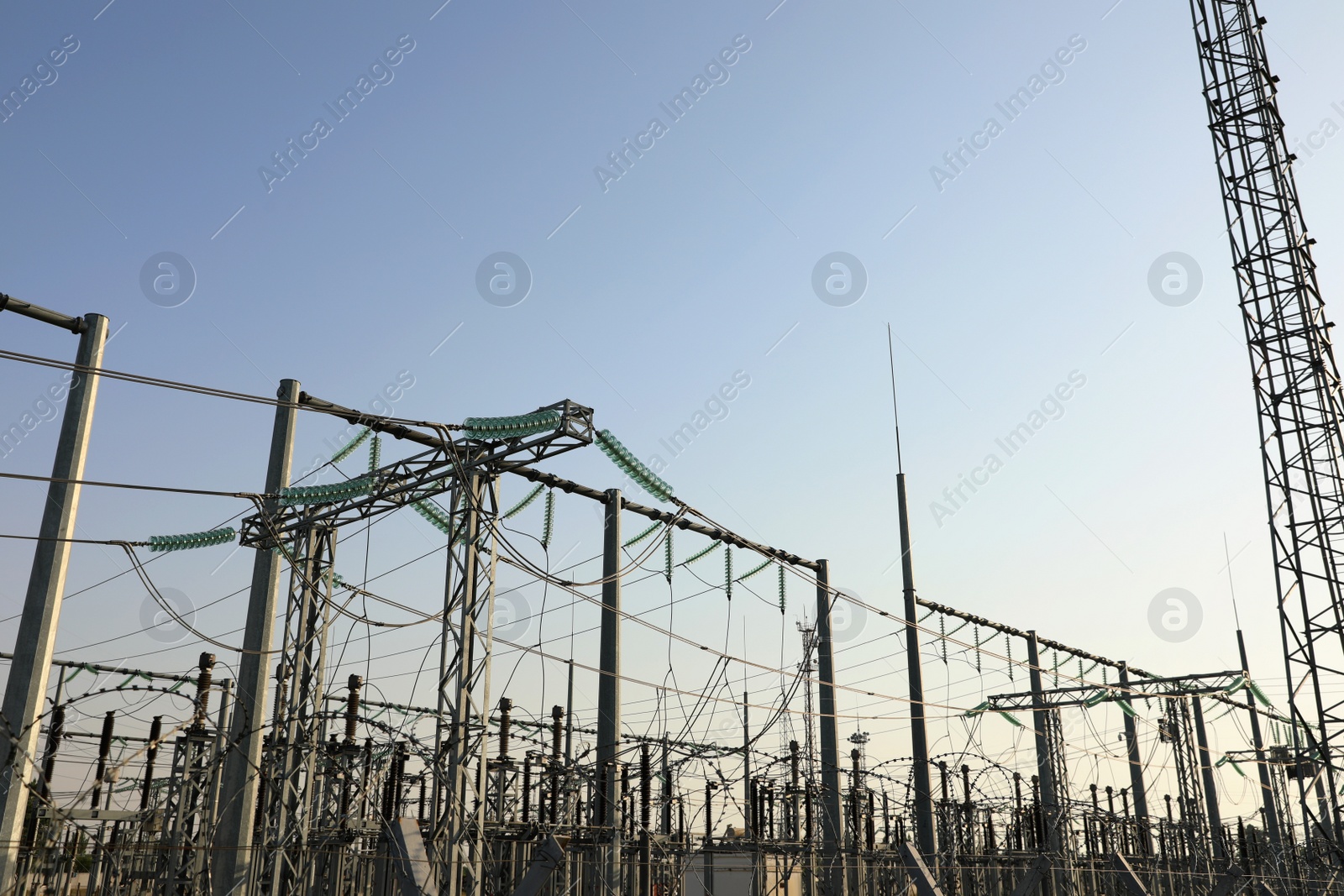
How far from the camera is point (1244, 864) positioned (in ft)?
94.5

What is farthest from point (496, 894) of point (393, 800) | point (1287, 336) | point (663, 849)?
point (1287, 336)

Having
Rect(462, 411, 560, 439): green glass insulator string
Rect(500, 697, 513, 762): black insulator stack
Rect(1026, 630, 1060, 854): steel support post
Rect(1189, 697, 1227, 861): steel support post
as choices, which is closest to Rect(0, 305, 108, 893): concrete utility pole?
Rect(462, 411, 560, 439): green glass insulator string

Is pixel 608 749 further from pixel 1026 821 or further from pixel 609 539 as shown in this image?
pixel 1026 821

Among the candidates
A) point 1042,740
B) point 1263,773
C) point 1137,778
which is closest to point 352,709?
point 1042,740

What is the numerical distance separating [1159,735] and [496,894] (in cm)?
2257

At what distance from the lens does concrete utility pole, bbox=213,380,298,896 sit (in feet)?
37.2

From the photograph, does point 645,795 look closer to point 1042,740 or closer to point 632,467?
point 632,467

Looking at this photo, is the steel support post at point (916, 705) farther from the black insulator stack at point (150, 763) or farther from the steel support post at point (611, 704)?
the black insulator stack at point (150, 763)

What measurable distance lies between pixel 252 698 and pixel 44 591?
106 inches

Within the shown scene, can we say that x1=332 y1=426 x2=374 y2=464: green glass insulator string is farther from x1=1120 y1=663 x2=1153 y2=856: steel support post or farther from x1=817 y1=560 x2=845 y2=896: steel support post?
x1=1120 y1=663 x2=1153 y2=856: steel support post

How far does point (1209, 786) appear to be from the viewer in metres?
35.8

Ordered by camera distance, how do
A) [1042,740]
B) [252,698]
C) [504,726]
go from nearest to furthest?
[252,698] → [504,726] → [1042,740]

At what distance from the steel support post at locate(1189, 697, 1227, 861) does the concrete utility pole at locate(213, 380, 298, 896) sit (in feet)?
101

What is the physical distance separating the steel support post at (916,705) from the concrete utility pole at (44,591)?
537 inches
